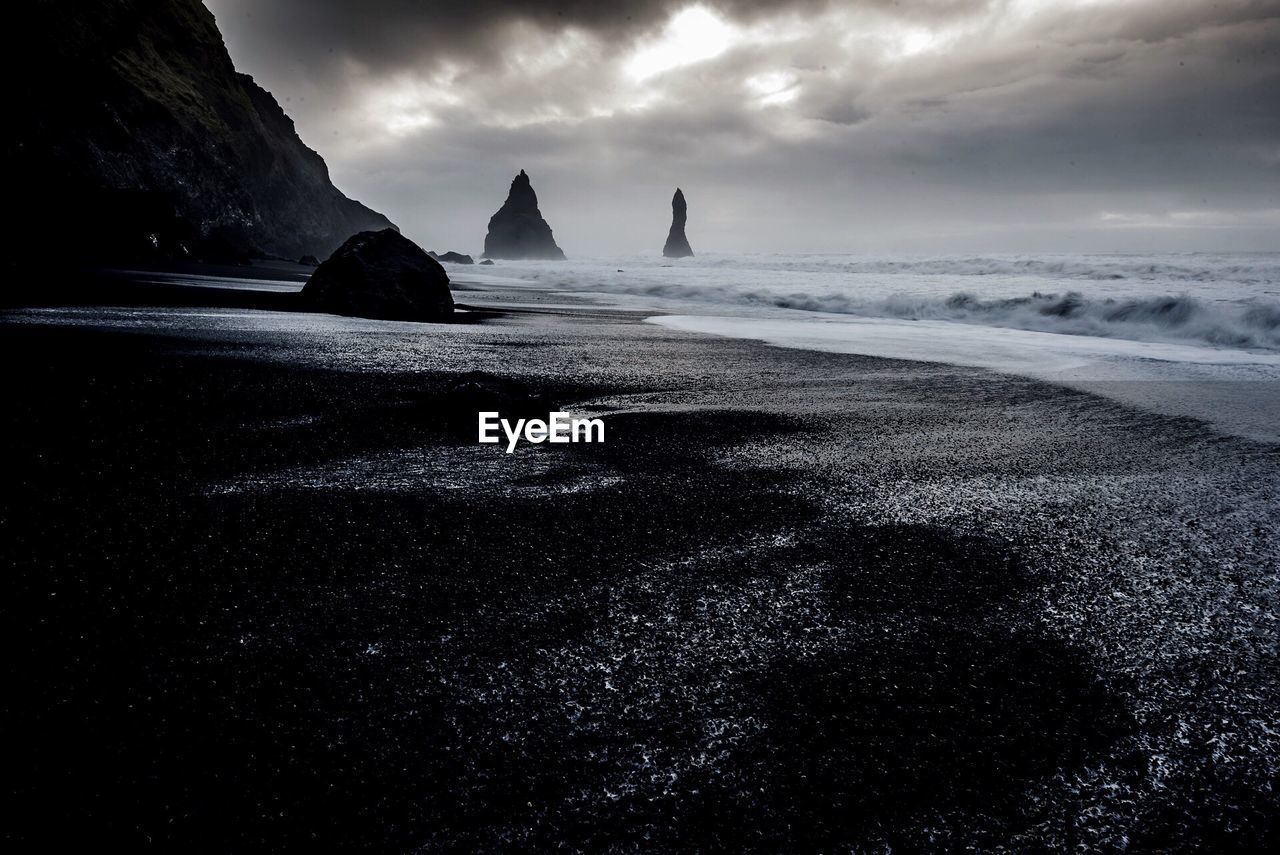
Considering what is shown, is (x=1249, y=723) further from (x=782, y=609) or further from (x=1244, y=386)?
(x=1244, y=386)

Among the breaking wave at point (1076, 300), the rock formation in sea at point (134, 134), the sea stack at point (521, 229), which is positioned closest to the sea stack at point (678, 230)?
the sea stack at point (521, 229)

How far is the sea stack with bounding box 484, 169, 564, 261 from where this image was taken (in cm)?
14638

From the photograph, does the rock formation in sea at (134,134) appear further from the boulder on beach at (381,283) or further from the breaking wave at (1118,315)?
the breaking wave at (1118,315)

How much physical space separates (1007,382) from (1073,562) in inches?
151

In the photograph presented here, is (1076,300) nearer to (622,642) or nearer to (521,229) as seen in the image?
(622,642)

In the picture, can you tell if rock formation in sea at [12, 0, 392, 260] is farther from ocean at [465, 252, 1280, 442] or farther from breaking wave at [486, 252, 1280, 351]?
ocean at [465, 252, 1280, 442]

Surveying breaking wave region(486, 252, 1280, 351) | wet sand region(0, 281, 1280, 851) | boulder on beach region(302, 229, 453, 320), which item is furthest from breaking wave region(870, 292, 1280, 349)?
boulder on beach region(302, 229, 453, 320)

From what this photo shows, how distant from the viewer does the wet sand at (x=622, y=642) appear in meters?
0.93

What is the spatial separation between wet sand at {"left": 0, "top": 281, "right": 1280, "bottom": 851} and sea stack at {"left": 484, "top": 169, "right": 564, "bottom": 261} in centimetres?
14936

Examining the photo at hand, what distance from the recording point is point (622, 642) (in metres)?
1.35

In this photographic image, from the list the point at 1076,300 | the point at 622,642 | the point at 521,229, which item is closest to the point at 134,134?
the point at 1076,300

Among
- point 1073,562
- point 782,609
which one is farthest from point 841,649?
point 1073,562

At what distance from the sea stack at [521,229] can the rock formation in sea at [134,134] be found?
3560 inches

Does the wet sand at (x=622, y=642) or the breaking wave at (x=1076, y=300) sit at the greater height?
the breaking wave at (x=1076, y=300)
